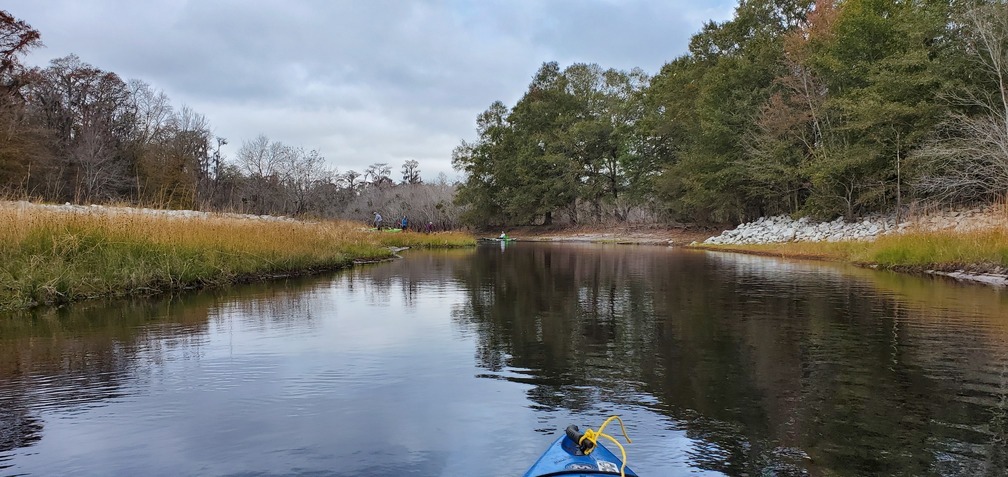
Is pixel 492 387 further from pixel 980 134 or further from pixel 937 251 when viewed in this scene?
pixel 980 134

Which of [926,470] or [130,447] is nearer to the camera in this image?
[926,470]

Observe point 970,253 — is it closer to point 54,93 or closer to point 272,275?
→ point 272,275

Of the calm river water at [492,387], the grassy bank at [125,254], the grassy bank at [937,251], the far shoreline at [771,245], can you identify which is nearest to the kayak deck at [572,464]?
the calm river water at [492,387]

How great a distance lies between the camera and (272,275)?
42.2ft

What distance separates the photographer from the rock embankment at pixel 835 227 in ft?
64.1

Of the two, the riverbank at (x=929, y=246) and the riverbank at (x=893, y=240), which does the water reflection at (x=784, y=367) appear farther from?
the riverbank at (x=893, y=240)

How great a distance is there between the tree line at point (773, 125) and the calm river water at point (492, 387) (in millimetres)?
17428

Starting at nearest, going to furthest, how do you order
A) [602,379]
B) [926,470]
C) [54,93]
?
[926,470], [602,379], [54,93]

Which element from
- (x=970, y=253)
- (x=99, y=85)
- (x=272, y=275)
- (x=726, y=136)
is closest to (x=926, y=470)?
(x=272, y=275)

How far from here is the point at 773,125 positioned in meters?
30.2

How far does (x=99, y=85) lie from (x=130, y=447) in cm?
4865

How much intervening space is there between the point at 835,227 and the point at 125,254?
28.3 meters

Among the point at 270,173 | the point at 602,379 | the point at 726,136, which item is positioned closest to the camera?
the point at 602,379

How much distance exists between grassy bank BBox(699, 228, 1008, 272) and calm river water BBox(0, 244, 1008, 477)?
506 cm
